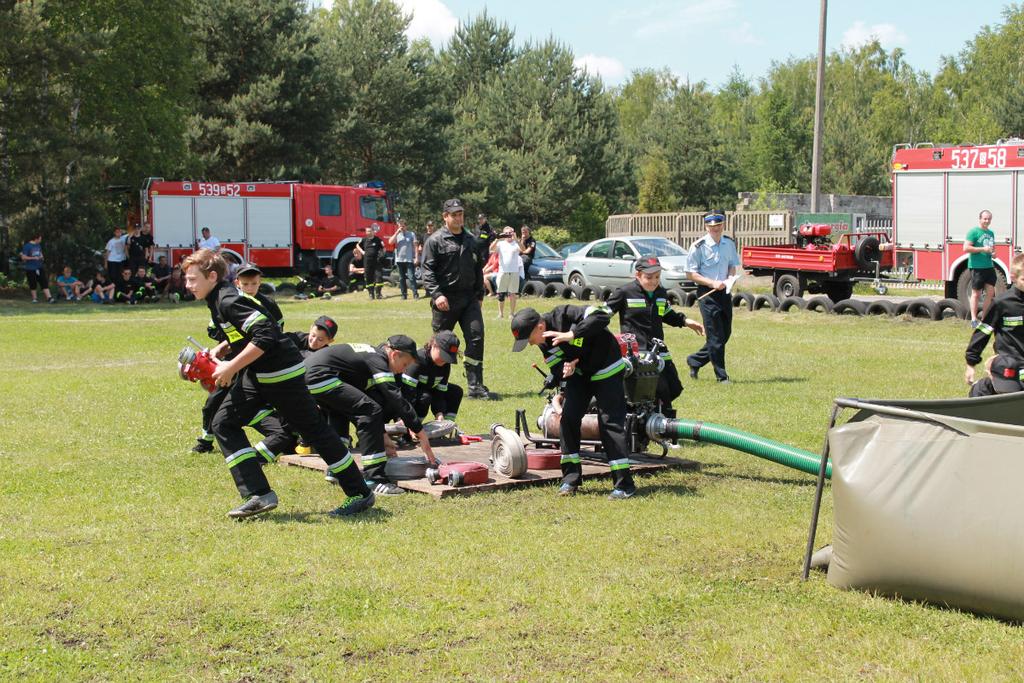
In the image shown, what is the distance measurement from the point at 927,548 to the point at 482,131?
56.4 meters

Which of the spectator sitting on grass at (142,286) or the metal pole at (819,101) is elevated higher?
the metal pole at (819,101)

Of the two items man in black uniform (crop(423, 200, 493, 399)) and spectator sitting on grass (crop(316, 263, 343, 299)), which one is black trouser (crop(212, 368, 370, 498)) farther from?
spectator sitting on grass (crop(316, 263, 343, 299))

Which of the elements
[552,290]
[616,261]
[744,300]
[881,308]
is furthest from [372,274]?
[881,308]

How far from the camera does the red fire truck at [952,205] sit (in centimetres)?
2277

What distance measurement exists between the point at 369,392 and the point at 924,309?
1554cm

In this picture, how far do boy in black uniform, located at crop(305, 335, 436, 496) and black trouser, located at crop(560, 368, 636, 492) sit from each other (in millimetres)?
1072

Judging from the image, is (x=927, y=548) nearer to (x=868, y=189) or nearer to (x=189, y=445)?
(x=189, y=445)

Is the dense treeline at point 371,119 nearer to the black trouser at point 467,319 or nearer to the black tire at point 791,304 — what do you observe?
the black tire at point 791,304

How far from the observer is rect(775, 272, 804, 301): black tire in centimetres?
2552

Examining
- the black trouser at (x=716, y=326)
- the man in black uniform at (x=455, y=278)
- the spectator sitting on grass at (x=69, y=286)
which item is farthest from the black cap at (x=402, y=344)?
the spectator sitting on grass at (x=69, y=286)

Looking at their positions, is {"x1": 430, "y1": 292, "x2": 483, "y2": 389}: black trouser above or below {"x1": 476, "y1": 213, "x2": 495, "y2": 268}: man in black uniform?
below

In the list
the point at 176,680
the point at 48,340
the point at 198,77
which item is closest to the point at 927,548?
the point at 176,680

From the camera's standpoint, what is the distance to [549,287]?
29.1 metres

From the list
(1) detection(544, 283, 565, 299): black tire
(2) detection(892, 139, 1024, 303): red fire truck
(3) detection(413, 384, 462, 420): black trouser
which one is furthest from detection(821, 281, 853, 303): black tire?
(3) detection(413, 384, 462, 420): black trouser
